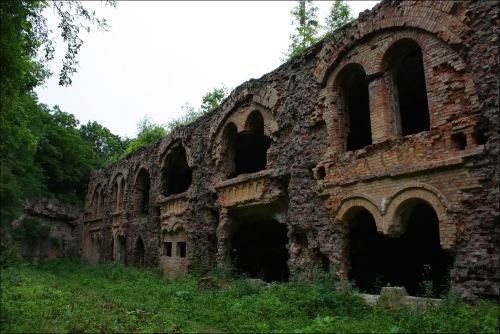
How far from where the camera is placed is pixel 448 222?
7250mm

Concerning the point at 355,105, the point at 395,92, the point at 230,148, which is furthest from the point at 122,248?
the point at 395,92

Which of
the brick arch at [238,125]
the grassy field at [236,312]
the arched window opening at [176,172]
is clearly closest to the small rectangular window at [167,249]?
the arched window opening at [176,172]

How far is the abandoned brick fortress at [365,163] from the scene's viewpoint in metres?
7.20

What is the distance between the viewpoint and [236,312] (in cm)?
825

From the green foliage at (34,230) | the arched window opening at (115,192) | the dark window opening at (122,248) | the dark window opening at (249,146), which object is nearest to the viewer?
the dark window opening at (249,146)

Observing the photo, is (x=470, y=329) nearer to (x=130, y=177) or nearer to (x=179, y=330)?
(x=179, y=330)

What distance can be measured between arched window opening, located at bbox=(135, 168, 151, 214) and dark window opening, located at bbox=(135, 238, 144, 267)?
1663 mm

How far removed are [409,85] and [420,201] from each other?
5197mm

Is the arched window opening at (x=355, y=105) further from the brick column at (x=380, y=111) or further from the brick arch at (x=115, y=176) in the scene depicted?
the brick arch at (x=115, y=176)

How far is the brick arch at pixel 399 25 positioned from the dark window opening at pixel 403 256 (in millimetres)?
4394

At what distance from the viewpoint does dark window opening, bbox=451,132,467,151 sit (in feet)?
24.5

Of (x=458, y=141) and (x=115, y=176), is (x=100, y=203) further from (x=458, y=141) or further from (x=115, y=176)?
(x=458, y=141)

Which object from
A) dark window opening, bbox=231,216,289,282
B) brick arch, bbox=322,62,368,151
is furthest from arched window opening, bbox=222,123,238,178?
brick arch, bbox=322,62,368,151

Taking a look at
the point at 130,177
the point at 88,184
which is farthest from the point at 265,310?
the point at 88,184
